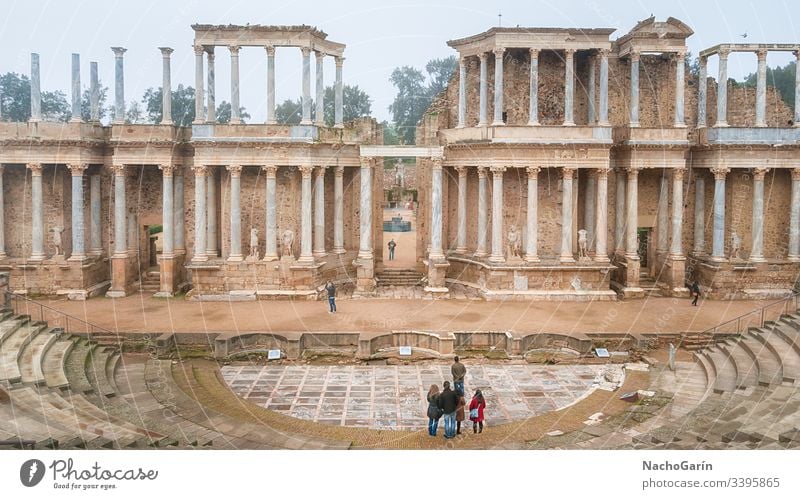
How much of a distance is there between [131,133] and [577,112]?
21.3m

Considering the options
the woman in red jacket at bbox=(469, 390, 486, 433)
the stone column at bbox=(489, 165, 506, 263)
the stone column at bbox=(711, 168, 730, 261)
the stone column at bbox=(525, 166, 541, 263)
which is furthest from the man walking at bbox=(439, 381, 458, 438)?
the stone column at bbox=(711, 168, 730, 261)

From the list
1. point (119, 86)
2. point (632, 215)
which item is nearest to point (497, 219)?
point (632, 215)

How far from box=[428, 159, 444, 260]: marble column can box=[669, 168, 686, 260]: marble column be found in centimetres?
1071

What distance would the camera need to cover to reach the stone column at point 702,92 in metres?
33.2

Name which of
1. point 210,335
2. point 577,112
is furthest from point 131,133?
point 577,112

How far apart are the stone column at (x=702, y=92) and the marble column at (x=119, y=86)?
89.4ft

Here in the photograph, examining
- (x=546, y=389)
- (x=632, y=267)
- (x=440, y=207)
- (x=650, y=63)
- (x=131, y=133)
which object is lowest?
(x=546, y=389)

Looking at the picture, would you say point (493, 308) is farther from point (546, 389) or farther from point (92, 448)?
point (92, 448)

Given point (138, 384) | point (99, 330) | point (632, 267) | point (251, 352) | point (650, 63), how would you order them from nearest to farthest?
point (138, 384) < point (251, 352) < point (99, 330) < point (632, 267) < point (650, 63)

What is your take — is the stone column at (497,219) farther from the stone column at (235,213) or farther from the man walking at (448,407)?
the man walking at (448,407)

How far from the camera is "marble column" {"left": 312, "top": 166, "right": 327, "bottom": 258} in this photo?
107 feet

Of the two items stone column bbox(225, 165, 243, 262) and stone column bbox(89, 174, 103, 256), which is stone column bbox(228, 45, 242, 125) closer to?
stone column bbox(225, 165, 243, 262)

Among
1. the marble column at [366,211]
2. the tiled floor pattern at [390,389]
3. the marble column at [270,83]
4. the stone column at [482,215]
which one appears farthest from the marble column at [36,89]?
the stone column at [482,215]
